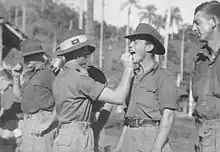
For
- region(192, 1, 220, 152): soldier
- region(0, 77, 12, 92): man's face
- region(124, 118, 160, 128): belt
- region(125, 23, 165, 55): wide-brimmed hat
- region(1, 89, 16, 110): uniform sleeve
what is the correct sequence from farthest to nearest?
region(0, 77, 12, 92): man's face, region(1, 89, 16, 110): uniform sleeve, region(125, 23, 165, 55): wide-brimmed hat, region(124, 118, 160, 128): belt, region(192, 1, 220, 152): soldier

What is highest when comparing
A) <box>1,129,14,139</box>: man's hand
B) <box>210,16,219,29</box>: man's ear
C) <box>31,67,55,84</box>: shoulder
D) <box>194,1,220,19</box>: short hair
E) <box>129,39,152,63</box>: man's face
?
<box>194,1,220,19</box>: short hair

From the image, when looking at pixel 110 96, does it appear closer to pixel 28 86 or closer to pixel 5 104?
pixel 28 86

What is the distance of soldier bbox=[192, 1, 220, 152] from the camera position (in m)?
4.40

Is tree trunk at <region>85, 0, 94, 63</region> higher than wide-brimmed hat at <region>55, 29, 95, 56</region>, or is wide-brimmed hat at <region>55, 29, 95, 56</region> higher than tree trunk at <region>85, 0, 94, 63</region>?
tree trunk at <region>85, 0, 94, 63</region>

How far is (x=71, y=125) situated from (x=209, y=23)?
5.75 feet

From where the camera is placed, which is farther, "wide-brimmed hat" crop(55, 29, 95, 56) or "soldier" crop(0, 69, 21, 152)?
"soldier" crop(0, 69, 21, 152)

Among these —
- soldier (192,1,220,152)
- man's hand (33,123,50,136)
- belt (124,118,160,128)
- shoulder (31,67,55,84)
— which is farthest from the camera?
shoulder (31,67,55,84)

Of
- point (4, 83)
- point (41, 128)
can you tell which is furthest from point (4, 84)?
point (41, 128)

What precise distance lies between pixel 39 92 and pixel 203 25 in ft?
8.98

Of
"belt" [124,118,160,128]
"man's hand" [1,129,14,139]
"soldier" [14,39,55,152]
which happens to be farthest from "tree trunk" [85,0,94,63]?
"belt" [124,118,160,128]

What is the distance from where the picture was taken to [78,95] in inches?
193

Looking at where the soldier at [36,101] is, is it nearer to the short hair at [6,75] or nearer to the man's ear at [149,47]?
the man's ear at [149,47]

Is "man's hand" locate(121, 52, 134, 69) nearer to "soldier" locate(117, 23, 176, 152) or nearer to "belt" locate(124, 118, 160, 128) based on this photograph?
"soldier" locate(117, 23, 176, 152)

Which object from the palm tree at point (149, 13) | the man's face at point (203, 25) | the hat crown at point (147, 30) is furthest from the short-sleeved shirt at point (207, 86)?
the palm tree at point (149, 13)
